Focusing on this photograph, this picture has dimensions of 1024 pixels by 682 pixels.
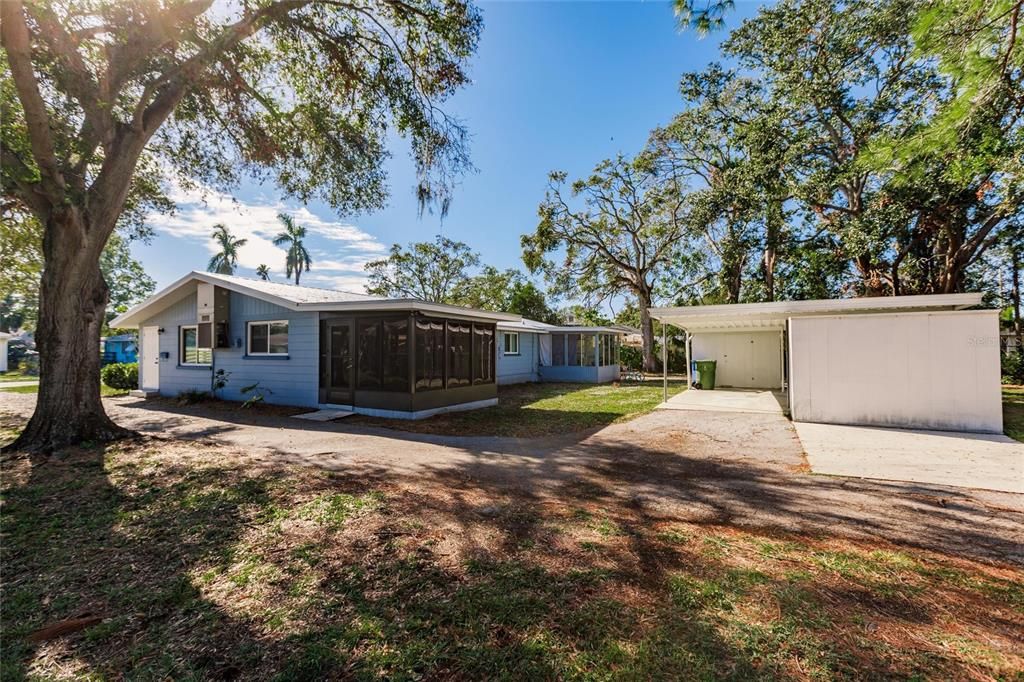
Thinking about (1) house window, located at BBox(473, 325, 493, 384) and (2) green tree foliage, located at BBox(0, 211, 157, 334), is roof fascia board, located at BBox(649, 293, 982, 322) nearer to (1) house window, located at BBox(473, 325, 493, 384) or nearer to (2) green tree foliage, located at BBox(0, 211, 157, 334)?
(1) house window, located at BBox(473, 325, 493, 384)

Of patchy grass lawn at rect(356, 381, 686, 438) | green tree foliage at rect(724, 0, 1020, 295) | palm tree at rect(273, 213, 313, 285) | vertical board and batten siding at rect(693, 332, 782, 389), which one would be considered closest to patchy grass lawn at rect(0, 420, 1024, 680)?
patchy grass lawn at rect(356, 381, 686, 438)

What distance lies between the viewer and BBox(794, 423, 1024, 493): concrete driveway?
196 inches

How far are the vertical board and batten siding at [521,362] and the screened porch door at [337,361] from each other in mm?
7234

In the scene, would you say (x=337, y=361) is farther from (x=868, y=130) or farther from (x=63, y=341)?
(x=868, y=130)

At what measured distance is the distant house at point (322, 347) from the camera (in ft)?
31.8

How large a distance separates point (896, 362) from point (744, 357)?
26.9ft

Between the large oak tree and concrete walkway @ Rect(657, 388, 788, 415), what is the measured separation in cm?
780

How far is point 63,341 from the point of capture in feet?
20.8

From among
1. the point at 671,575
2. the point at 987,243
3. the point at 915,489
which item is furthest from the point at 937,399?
the point at 987,243

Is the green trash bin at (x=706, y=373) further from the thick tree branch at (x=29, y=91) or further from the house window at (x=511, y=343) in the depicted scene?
the thick tree branch at (x=29, y=91)

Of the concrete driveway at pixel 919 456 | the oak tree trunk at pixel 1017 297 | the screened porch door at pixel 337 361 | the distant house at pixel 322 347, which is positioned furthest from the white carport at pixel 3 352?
the oak tree trunk at pixel 1017 297

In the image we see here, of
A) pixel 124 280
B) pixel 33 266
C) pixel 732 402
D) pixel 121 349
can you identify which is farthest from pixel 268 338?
pixel 124 280

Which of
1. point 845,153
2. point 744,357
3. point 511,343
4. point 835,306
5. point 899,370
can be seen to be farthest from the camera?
point 511,343

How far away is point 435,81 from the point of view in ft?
26.1
